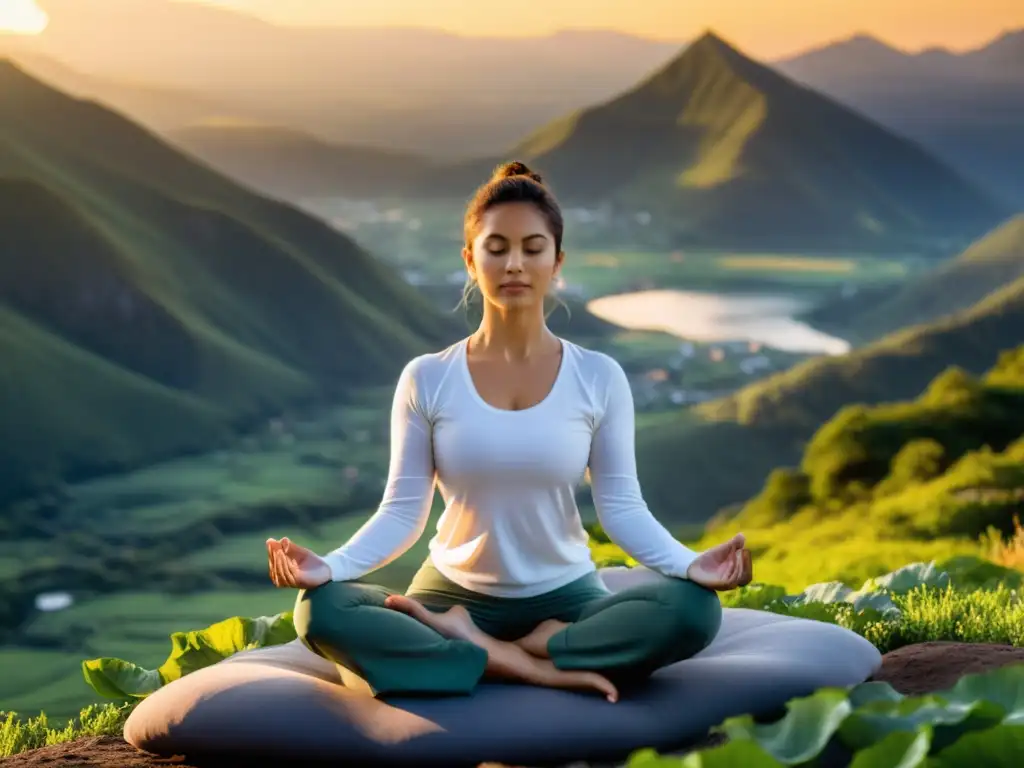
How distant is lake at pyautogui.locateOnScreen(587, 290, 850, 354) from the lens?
29.1 ft

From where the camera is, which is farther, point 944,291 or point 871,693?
point 944,291

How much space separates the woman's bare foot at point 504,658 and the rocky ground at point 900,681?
0.37m

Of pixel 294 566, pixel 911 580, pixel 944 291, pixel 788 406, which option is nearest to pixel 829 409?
pixel 788 406

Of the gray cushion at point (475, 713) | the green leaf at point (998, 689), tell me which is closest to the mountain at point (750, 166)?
the gray cushion at point (475, 713)

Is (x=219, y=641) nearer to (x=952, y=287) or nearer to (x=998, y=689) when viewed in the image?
(x=998, y=689)

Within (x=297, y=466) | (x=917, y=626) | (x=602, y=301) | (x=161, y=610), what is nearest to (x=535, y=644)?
(x=917, y=626)

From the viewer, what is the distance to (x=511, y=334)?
7.69ft

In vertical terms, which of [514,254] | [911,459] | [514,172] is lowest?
[514,254]

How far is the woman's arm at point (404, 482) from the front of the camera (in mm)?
2316

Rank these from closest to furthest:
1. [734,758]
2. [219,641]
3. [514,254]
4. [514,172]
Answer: [734,758]
[514,254]
[514,172]
[219,641]

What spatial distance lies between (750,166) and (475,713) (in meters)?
8.12

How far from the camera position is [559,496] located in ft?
7.55

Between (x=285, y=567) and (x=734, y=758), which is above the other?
(x=285, y=567)

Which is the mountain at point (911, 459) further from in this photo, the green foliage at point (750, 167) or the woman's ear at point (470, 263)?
the woman's ear at point (470, 263)
